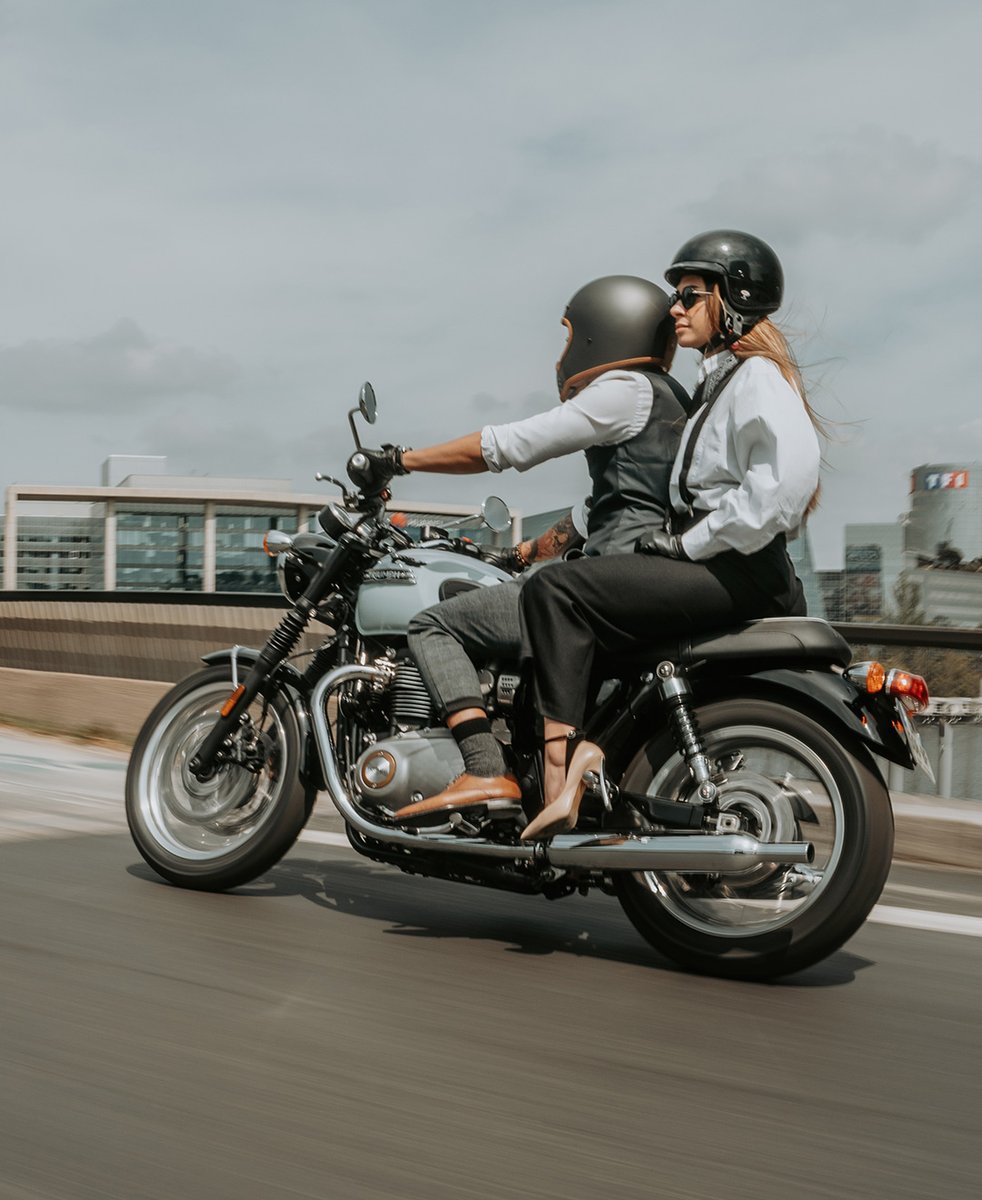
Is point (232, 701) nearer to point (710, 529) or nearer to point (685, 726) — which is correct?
point (685, 726)

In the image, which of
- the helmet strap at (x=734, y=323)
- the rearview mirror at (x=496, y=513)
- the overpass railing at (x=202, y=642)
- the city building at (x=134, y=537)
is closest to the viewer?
the helmet strap at (x=734, y=323)

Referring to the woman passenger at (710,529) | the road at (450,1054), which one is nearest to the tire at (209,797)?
the road at (450,1054)

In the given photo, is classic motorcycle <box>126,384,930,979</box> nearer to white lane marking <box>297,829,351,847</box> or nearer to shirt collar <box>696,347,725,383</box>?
shirt collar <box>696,347,725,383</box>

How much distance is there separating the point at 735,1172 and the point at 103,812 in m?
4.43

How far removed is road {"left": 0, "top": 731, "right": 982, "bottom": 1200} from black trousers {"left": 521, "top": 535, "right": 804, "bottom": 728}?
2.72 ft

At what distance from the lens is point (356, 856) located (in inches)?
221

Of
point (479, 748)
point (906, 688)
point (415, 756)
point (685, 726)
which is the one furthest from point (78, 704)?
point (906, 688)

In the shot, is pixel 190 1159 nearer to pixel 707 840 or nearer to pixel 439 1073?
pixel 439 1073

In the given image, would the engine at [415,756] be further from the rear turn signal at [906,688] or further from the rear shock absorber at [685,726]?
the rear turn signal at [906,688]

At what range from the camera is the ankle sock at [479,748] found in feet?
13.8

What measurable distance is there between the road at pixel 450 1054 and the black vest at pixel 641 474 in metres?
1.24

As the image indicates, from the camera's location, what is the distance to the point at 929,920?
4742 millimetres

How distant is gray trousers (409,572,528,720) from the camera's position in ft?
14.1

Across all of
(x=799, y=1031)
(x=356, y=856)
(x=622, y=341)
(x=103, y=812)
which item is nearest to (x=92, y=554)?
(x=103, y=812)
